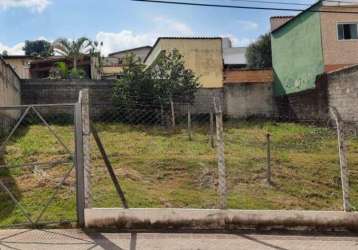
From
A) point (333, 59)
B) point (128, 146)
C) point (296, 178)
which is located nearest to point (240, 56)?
point (333, 59)

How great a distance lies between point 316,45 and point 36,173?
15.0 meters

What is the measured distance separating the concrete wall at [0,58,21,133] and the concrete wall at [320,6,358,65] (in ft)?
43.4

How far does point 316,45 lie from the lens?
2041cm

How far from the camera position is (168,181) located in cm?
952

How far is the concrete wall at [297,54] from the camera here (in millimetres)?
20453

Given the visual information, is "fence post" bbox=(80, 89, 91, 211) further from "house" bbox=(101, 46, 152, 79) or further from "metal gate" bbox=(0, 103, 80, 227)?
"house" bbox=(101, 46, 152, 79)

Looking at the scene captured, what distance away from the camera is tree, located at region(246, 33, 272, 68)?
33219 mm

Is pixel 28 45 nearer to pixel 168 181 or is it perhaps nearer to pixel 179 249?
pixel 168 181

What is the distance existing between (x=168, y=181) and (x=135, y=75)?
33.3 feet

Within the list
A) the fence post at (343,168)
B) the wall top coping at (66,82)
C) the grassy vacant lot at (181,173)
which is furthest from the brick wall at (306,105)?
the fence post at (343,168)

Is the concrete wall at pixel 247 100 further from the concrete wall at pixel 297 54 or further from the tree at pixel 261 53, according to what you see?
the tree at pixel 261 53

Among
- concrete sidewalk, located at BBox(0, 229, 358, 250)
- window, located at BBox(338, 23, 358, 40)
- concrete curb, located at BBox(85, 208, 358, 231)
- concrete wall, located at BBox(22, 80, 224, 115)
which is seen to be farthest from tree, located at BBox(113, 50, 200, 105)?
concrete sidewalk, located at BBox(0, 229, 358, 250)

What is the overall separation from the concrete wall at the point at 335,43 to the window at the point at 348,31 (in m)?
0.18

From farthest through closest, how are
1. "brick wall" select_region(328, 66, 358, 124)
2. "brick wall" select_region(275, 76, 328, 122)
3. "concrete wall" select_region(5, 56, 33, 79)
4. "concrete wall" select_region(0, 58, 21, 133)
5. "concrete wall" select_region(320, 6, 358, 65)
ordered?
"concrete wall" select_region(5, 56, 33, 79), "concrete wall" select_region(320, 6, 358, 65), "brick wall" select_region(275, 76, 328, 122), "brick wall" select_region(328, 66, 358, 124), "concrete wall" select_region(0, 58, 21, 133)
